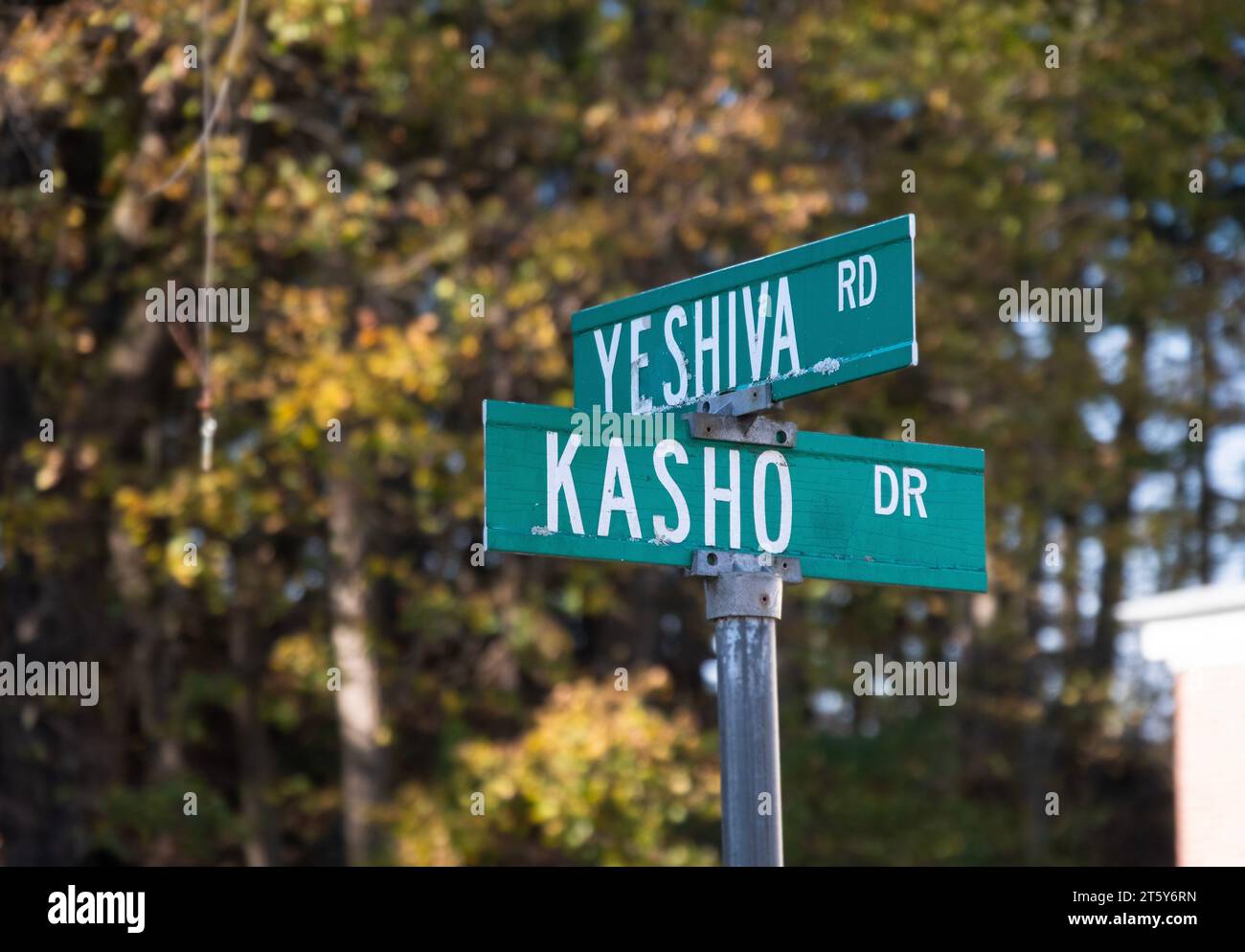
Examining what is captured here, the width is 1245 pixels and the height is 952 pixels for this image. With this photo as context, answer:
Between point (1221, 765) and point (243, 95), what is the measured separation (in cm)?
750

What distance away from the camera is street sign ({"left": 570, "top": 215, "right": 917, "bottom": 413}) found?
3.28m

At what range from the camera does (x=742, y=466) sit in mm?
3373

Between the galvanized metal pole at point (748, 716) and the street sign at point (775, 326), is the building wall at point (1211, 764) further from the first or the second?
the galvanized metal pole at point (748, 716)

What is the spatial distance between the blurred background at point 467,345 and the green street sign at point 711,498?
579cm

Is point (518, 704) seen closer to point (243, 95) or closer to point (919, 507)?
point (243, 95)

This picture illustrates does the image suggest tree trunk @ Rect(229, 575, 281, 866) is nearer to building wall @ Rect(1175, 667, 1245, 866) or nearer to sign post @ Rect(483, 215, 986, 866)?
building wall @ Rect(1175, 667, 1245, 866)

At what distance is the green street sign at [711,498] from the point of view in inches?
128

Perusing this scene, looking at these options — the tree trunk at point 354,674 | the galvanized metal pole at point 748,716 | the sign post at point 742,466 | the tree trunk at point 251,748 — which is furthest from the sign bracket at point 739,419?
the tree trunk at point 251,748

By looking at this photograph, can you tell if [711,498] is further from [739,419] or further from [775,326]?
[775,326]

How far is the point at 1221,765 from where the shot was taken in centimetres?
909

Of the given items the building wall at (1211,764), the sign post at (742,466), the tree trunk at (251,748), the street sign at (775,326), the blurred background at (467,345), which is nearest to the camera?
the sign post at (742,466)

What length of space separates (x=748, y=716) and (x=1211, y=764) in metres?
6.81

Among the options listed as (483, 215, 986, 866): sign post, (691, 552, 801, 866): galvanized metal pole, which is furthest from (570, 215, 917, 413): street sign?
(691, 552, 801, 866): galvanized metal pole
